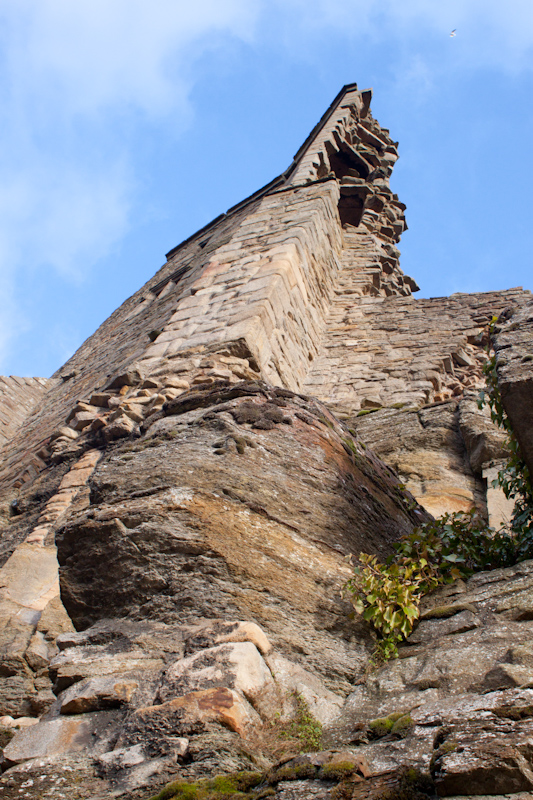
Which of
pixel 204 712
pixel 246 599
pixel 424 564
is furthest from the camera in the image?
pixel 424 564

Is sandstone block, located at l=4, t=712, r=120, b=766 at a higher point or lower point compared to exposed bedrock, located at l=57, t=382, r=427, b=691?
lower

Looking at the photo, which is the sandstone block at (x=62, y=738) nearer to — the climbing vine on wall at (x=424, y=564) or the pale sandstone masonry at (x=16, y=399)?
the climbing vine on wall at (x=424, y=564)

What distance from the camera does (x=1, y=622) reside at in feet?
10.9

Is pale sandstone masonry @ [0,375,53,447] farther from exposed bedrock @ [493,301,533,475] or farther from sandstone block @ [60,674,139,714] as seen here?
sandstone block @ [60,674,139,714]

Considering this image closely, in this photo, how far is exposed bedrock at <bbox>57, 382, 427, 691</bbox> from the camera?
2.37 meters

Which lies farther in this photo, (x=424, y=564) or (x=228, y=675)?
(x=424, y=564)

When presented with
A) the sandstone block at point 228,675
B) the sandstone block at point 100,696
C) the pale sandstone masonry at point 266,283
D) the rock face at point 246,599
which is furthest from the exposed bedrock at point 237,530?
the pale sandstone masonry at point 266,283

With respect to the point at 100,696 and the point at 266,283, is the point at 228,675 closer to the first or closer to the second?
the point at 100,696

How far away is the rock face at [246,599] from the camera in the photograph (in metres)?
Answer: 1.64

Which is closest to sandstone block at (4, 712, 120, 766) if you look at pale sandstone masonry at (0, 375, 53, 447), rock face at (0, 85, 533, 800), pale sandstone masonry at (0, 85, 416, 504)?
rock face at (0, 85, 533, 800)

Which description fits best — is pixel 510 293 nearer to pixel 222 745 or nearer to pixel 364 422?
pixel 364 422

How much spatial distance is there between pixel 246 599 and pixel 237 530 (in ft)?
1.12

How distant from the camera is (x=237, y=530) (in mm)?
2662

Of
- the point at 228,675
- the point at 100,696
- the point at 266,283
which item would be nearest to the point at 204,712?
the point at 228,675
